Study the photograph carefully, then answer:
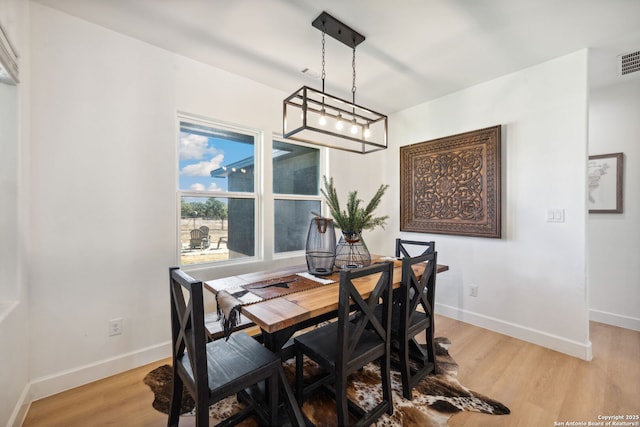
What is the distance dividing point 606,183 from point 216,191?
418 cm

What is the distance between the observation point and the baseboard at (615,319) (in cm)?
285

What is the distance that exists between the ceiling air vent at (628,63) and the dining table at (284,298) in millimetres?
2535

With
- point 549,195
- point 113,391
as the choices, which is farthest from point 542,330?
point 113,391

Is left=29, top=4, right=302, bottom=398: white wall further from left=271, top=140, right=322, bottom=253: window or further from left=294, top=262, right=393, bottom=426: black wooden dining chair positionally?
left=294, top=262, right=393, bottom=426: black wooden dining chair

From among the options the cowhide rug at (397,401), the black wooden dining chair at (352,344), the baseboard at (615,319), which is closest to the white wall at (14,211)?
the cowhide rug at (397,401)

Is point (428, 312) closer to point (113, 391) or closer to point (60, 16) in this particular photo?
point (113, 391)

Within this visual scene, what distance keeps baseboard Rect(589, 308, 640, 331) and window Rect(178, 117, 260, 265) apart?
3.90 metres

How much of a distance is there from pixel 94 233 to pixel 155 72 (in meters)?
1.39

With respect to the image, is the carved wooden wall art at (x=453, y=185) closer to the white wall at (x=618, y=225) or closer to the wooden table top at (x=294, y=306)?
the white wall at (x=618, y=225)

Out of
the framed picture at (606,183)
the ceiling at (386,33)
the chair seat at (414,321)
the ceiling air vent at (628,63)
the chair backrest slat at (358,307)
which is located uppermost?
the ceiling at (386,33)

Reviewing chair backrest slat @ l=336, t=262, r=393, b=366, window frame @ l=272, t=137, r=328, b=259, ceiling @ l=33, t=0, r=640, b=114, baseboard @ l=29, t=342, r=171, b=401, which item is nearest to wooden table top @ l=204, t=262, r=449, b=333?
chair backrest slat @ l=336, t=262, r=393, b=366

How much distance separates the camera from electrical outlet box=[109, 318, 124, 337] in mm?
2107

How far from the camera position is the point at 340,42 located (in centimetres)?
224

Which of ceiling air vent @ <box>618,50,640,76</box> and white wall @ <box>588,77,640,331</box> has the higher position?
ceiling air vent @ <box>618,50,640,76</box>
